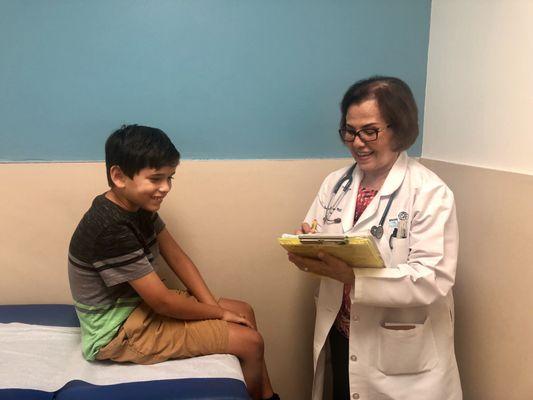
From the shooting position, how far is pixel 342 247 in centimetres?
120

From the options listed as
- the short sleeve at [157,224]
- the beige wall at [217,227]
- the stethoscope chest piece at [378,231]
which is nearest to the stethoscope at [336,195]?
the stethoscope chest piece at [378,231]

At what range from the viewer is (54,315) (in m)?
1.69

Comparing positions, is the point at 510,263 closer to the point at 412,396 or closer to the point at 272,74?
the point at 412,396

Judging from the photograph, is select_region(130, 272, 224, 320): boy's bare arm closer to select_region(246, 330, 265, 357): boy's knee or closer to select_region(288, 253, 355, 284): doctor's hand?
select_region(246, 330, 265, 357): boy's knee

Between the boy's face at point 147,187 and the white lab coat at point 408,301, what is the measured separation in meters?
0.59

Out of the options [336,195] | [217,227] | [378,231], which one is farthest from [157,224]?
[378,231]

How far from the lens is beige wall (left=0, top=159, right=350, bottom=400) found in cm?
175

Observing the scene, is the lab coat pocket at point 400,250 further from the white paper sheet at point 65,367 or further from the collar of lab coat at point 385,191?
the white paper sheet at point 65,367

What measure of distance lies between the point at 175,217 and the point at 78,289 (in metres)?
0.53

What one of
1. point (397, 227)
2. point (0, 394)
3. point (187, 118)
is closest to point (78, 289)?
point (0, 394)

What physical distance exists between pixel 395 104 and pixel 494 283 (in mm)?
678

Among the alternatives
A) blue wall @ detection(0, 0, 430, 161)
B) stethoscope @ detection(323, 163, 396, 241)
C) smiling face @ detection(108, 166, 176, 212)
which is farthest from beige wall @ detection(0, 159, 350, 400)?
smiling face @ detection(108, 166, 176, 212)

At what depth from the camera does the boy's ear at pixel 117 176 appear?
1343mm

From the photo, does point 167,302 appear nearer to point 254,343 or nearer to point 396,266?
point 254,343
